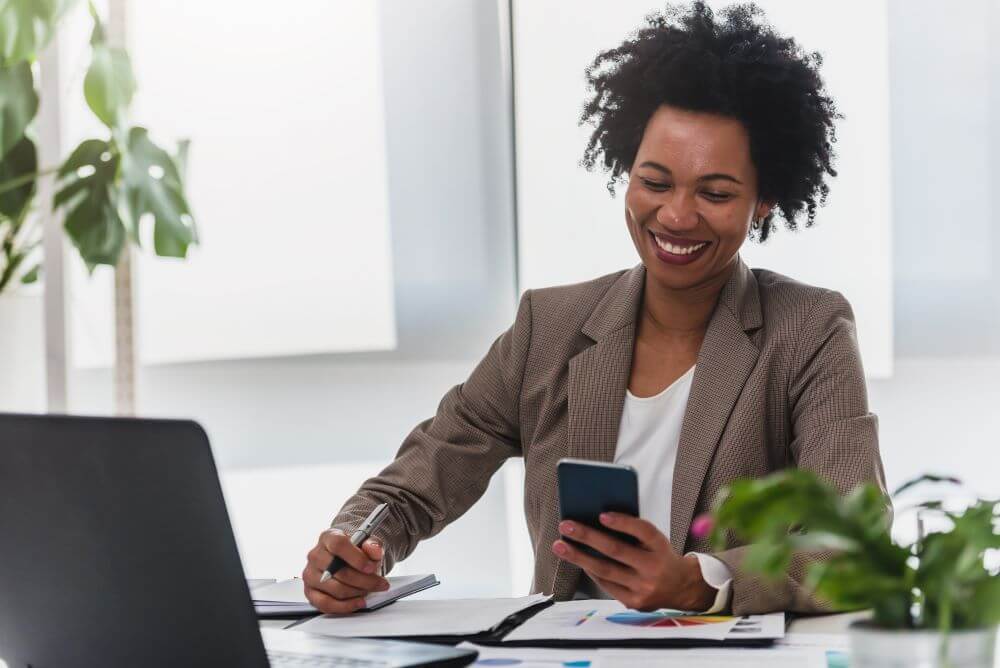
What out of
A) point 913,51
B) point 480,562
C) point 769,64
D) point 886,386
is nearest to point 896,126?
point 913,51

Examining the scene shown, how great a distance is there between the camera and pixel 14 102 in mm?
2848

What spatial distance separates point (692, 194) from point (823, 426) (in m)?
0.41

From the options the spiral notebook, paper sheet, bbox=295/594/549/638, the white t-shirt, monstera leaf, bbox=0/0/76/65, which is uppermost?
monstera leaf, bbox=0/0/76/65

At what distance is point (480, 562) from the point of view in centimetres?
312

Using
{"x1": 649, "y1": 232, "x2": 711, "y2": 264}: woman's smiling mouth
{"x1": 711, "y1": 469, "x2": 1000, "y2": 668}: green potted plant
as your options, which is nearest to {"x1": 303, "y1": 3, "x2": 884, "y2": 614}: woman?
{"x1": 649, "y1": 232, "x2": 711, "y2": 264}: woman's smiling mouth

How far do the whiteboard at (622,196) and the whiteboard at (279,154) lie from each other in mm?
417

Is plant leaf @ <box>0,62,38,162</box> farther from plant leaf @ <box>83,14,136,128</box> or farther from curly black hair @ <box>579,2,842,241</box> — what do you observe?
curly black hair @ <box>579,2,842,241</box>

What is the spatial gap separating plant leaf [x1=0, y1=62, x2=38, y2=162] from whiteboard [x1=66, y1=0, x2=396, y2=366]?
0.80 ft

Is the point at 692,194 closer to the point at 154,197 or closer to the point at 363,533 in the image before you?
the point at 363,533

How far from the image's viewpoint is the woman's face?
1738 millimetres

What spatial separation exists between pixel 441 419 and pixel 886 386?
155cm

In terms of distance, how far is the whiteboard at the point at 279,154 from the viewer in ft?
10.3

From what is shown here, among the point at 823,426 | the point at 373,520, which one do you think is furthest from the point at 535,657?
the point at 823,426

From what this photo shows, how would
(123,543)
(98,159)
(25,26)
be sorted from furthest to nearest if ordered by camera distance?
(98,159), (25,26), (123,543)
